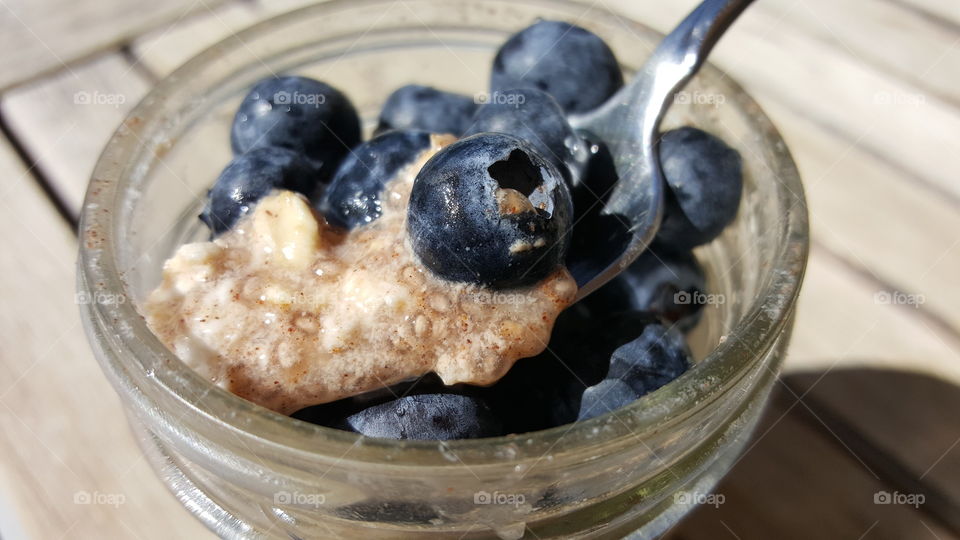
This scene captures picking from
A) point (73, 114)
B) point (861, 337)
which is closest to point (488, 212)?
point (861, 337)

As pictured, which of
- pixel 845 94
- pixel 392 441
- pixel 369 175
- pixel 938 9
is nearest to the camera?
pixel 392 441

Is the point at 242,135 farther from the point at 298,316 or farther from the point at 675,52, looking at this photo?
the point at 675,52

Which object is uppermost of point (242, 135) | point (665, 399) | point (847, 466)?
point (242, 135)

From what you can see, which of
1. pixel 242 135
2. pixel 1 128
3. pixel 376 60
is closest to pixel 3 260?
pixel 1 128

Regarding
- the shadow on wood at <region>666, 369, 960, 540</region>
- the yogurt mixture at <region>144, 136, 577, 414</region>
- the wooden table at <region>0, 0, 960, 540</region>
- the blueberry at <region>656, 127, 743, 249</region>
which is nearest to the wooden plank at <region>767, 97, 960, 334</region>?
the wooden table at <region>0, 0, 960, 540</region>

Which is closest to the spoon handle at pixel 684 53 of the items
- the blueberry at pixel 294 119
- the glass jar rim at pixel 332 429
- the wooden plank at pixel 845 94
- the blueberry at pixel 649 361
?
the glass jar rim at pixel 332 429

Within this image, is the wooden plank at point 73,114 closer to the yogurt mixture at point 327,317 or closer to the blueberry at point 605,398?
the yogurt mixture at point 327,317

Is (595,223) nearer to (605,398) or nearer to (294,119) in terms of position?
(605,398)
